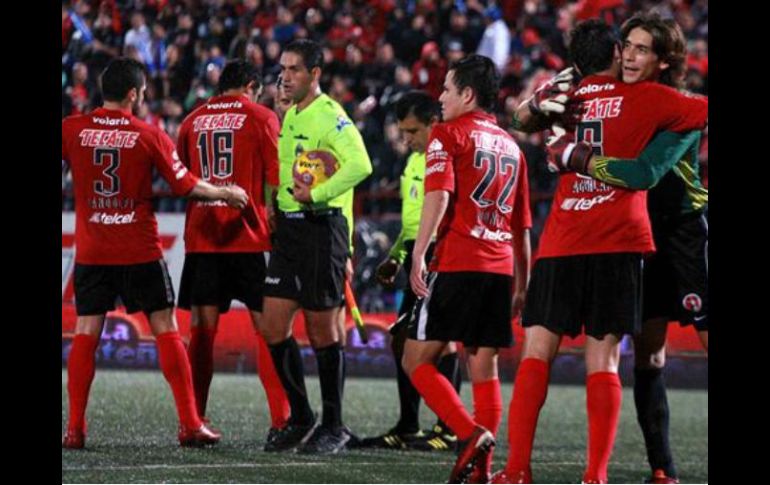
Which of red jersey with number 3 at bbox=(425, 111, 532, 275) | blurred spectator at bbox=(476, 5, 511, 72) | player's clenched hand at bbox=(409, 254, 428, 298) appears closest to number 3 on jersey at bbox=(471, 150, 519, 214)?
red jersey with number 3 at bbox=(425, 111, 532, 275)

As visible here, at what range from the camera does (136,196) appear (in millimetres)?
7465

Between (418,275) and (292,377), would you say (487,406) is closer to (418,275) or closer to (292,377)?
(418,275)

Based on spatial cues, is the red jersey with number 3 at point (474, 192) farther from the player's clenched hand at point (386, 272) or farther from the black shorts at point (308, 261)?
the black shorts at point (308, 261)

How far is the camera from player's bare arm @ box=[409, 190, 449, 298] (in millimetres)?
5961

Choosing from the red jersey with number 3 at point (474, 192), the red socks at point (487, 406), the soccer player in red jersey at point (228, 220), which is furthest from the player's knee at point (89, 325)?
the red socks at point (487, 406)

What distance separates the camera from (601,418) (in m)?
5.58

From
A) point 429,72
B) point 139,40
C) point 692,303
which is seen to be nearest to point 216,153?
point 692,303

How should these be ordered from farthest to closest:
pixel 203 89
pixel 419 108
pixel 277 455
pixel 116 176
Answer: pixel 203 89 < pixel 419 108 < pixel 116 176 < pixel 277 455

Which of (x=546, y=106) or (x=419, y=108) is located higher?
(x=419, y=108)

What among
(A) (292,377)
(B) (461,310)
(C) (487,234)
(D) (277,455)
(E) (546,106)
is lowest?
(D) (277,455)

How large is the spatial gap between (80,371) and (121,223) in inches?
32.8

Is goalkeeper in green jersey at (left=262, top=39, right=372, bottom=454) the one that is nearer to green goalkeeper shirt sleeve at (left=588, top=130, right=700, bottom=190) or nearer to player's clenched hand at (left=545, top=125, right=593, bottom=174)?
player's clenched hand at (left=545, top=125, right=593, bottom=174)
